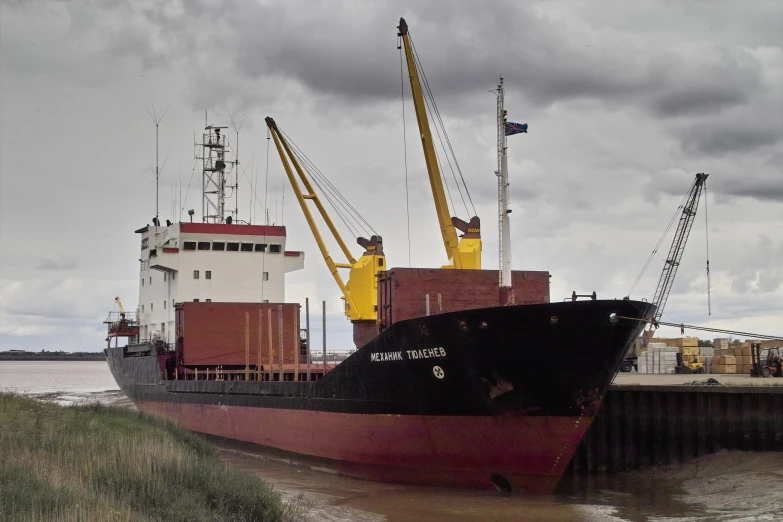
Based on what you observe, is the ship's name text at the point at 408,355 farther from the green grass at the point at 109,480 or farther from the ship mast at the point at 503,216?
the green grass at the point at 109,480

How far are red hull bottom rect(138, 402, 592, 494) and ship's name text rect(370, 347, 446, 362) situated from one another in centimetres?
121

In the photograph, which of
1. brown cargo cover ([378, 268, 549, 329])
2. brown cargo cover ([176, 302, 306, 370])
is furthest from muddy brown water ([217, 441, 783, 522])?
→ brown cargo cover ([176, 302, 306, 370])

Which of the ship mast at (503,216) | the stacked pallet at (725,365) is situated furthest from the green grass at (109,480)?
the stacked pallet at (725,365)

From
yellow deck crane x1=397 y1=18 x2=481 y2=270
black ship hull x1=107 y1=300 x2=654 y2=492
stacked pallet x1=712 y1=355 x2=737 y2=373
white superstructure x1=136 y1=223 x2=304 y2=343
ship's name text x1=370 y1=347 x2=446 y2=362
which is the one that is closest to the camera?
black ship hull x1=107 y1=300 x2=654 y2=492

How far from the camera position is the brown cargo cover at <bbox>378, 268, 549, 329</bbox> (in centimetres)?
1969

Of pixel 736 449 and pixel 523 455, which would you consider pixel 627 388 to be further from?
pixel 523 455

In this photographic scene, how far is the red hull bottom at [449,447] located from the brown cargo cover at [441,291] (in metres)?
2.60

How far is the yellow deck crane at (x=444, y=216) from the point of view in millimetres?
27172

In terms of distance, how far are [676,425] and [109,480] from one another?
1255cm

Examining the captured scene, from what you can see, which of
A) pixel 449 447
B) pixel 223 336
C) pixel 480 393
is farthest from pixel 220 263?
pixel 480 393

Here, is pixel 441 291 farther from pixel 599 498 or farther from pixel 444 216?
pixel 444 216

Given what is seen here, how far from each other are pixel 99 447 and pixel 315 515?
369 centimetres

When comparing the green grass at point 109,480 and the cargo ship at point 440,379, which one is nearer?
the green grass at point 109,480

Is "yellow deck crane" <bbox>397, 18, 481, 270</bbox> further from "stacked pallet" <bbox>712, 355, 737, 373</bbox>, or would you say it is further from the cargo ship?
"stacked pallet" <bbox>712, 355, 737, 373</bbox>
